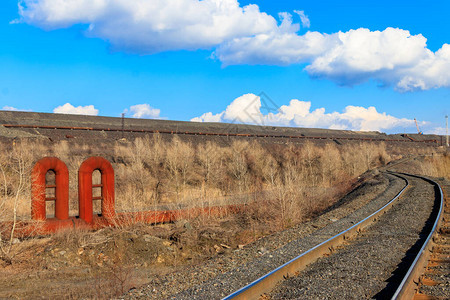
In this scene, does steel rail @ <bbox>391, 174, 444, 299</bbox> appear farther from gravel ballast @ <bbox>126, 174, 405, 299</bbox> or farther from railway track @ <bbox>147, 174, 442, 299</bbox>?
gravel ballast @ <bbox>126, 174, 405, 299</bbox>

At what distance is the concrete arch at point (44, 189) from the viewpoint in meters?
15.6

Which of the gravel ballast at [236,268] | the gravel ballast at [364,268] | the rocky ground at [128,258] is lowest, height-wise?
the rocky ground at [128,258]

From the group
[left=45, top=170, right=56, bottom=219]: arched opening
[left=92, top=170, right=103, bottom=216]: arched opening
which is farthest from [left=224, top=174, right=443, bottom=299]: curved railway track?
[left=92, top=170, right=103, bottom=216]: arched opening

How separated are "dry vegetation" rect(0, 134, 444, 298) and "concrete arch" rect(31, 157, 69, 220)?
639mm

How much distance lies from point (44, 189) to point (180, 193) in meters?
19.4

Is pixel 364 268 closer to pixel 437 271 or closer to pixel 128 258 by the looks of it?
pixel 437 271

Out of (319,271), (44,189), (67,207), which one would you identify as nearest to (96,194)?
(67,207)

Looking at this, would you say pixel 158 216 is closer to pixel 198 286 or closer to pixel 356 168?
pixel 198 286

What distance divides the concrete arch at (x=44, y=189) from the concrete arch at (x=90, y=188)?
0.61 m

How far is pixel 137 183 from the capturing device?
34.9m

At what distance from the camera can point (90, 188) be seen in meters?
17.3

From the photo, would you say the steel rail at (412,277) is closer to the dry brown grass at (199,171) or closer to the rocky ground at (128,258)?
the rocky ground at (128,258)

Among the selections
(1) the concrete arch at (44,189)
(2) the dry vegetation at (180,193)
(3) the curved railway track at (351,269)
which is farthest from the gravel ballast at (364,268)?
(1) the concrete arch at (44,189)

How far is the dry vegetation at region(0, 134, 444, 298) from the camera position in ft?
42.9
